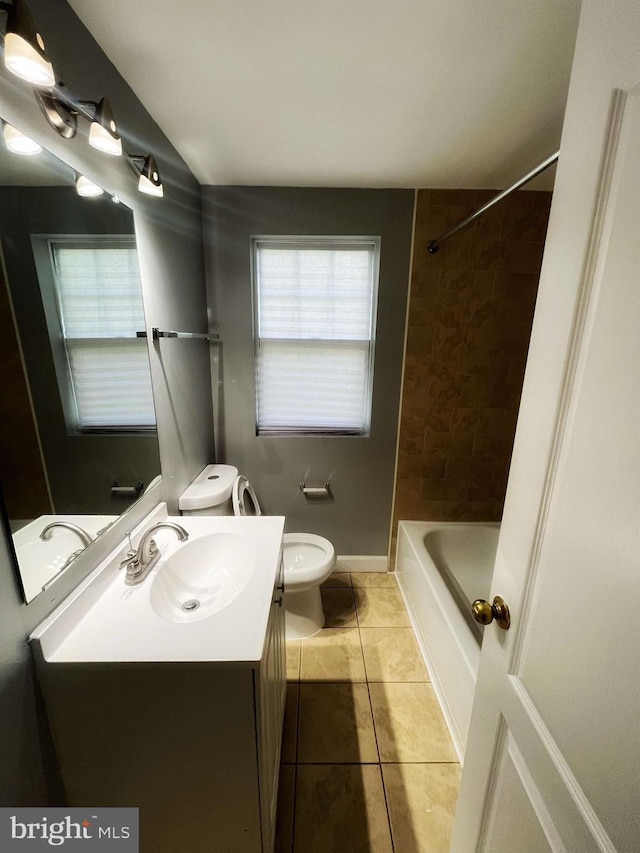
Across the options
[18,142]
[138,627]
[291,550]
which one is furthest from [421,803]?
[18,142]

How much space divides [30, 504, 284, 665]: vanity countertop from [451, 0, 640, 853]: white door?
0.56m

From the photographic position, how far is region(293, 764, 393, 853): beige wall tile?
3.53ft

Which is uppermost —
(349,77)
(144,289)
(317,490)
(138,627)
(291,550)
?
(349,77)

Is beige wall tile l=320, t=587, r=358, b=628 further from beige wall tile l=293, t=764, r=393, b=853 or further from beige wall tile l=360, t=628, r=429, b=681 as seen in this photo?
beige wall tile l=293, t=764, r=393, b=853

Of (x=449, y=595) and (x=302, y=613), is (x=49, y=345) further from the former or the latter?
(x=449, y=595)

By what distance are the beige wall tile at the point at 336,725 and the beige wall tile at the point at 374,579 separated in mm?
710

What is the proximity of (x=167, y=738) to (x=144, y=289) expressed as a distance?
1.35m

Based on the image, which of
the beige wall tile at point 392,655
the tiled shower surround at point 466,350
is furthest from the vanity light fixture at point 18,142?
the beige wall tile at point 392,655

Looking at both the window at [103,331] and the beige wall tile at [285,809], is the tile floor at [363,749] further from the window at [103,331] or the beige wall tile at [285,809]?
the window at [103,331]

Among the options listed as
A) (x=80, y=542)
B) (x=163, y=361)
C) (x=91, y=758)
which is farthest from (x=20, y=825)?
(x=163, y=361)

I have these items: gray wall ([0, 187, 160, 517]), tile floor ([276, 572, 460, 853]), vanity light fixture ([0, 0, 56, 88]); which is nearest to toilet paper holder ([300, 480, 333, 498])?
tile floor ([276, 572, 460, 853])

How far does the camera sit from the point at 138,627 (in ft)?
2.69

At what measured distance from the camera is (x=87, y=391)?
2.99 ft

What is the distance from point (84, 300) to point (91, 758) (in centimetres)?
114
